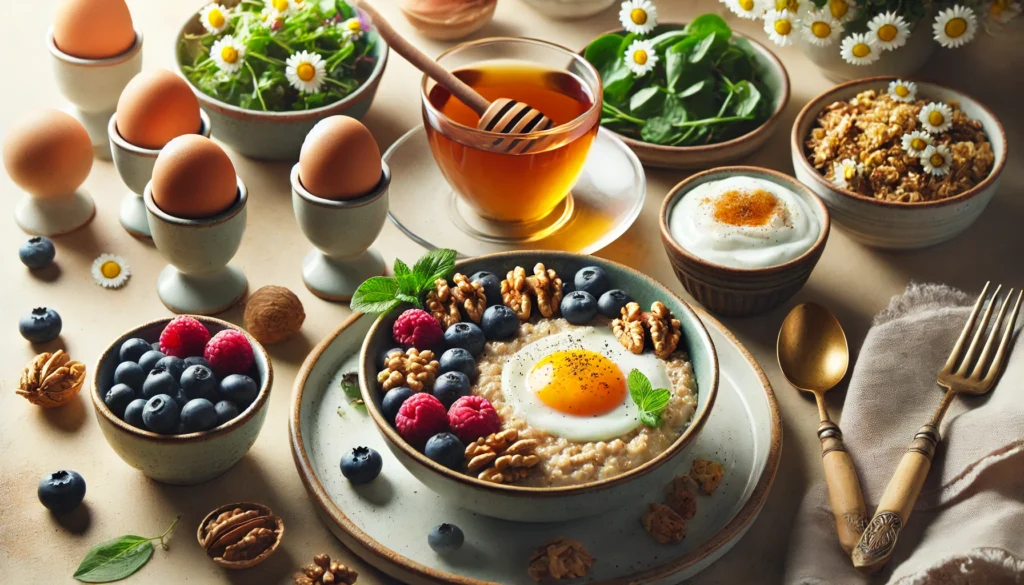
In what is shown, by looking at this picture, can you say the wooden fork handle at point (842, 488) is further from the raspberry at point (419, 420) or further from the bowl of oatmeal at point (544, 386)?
the raspberry at point (419, 420)

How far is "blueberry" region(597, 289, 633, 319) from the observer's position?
1708 mm

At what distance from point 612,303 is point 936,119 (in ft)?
2.62

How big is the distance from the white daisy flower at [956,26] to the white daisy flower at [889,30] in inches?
2.6

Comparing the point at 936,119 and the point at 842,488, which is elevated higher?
the point at 936,119

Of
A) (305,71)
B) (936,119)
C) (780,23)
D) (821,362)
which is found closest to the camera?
(821,362)

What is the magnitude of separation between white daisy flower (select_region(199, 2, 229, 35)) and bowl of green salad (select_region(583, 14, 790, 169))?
0.78 metres

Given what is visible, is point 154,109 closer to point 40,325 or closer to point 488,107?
point 40,325

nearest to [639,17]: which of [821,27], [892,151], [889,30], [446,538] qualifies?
[821,27]

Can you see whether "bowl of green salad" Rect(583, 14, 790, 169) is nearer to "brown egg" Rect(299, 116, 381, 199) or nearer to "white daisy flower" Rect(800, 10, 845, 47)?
"white daisy flower" Rect(800, 10, 845, 47)

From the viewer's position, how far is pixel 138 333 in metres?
1.62

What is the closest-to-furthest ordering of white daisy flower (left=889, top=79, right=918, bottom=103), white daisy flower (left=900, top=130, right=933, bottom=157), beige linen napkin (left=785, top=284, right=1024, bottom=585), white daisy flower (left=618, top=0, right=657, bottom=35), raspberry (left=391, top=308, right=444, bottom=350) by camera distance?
1. beige linen napkin (left=785, top=284, right=1024, bottom=585)
2. raspberry (left=391, top=308, right=444, bottom=350)
3. white daisy flower (left=900, top=130, right=933, bottom=157)
4. white daisy flower (left=889, top=79, right=918, bottom=103)
5. white daisy flower (left=618, top=0, right=657, bottom=35)

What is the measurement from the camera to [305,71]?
213 centimetres

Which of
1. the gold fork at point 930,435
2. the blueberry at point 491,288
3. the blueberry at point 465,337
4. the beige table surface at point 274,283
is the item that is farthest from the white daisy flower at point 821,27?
the blueberry at point 465,337

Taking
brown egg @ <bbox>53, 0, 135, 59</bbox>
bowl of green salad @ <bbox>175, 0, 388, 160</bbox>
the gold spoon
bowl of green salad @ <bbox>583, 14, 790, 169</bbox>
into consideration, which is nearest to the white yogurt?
the gold spoon
